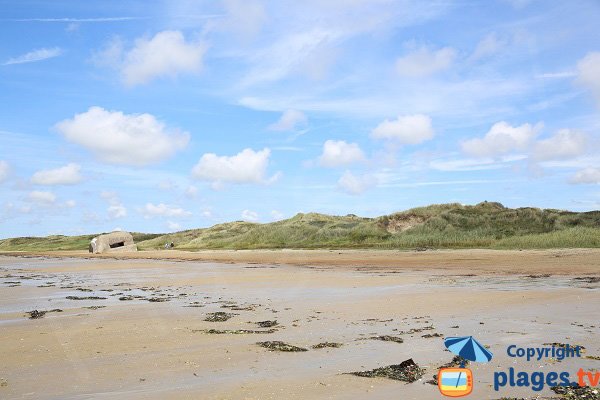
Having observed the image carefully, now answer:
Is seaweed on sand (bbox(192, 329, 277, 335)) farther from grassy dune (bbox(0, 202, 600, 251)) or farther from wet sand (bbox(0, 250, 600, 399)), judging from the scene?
grassy dune (bbox(0, 202, 600, 251))

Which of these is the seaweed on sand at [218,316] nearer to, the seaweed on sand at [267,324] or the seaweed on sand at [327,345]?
the seaweed on sand at [267,324]

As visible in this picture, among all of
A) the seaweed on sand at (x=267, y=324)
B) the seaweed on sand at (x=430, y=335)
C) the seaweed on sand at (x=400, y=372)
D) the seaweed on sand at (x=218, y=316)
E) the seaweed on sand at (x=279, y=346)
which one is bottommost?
the seaweed on sand at (x=400, y=372)

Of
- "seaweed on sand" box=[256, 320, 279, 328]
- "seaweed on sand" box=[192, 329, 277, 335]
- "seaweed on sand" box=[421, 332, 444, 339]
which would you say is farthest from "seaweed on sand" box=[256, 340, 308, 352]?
"seaweed on sand" box=[421, 332, 444, 339]

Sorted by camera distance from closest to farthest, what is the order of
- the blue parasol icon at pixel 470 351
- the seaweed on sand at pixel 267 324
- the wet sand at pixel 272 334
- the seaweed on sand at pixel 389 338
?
the wet sand at pixel 272 334
the blue parasol icon at pixel 470 351
the seaweed on sand at pixel 389 338
the seaweed on sand at pixel 267 324

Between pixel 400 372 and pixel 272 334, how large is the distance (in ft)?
10.9

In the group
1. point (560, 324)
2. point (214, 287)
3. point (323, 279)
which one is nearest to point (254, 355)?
point (560, 324)

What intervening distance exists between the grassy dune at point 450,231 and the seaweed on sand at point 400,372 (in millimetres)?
35963

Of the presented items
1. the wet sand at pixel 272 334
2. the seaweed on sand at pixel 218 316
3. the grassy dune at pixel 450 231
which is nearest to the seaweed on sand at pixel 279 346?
the wet sand at pixel 272 334

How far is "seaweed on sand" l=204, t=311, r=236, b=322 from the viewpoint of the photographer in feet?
36.0

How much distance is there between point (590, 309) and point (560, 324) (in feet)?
A: 7.52

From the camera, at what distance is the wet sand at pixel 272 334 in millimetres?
6082

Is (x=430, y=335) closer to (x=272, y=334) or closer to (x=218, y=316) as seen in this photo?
(x=272, y=334)

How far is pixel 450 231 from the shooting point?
5084cm

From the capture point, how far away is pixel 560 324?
962 centimetres
